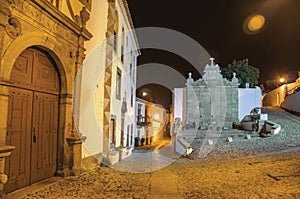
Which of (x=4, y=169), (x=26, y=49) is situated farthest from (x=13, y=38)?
(x=4, y=169)

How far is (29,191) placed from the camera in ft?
17.4

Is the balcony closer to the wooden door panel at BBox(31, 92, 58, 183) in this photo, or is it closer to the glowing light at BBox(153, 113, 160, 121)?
the glowing light at BBox(153, 113, 160, 121)

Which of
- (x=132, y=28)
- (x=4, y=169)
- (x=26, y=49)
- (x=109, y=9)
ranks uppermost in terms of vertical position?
(x=132, y=28)

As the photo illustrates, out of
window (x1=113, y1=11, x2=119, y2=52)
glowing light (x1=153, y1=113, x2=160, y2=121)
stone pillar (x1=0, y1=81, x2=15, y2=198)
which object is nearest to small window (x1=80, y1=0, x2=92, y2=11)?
window (x1=113, y1=11, x2=119, y2=52)

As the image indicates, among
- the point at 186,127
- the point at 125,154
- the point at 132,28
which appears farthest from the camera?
the point at 186,127

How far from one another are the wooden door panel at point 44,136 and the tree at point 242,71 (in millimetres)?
24791

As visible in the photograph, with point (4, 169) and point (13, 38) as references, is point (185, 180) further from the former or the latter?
point (13, 38)

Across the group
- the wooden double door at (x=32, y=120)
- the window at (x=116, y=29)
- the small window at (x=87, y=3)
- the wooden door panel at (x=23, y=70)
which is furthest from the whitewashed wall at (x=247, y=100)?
the wooden door panel at (x=23, y=70)

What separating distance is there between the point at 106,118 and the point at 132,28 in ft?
30.5

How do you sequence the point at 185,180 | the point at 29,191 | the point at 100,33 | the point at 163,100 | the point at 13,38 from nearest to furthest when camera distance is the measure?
the point at 13,38 < the point at 29,191 < the point at 185,180 < the point at 100,33 < the point at 163,100

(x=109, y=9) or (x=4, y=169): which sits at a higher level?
(x=109, y=9)

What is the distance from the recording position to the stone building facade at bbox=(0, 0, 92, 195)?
15.7 feet

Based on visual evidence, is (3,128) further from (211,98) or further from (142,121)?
(142,121)

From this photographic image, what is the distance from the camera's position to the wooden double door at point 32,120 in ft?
17.1
